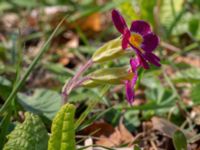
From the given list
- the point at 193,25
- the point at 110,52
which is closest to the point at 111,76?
the point at 110,52

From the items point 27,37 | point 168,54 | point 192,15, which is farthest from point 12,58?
point 192,15

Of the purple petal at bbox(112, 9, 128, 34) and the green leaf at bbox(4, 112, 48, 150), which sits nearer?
the green leaf at bbox(4, 112, 48, 150)

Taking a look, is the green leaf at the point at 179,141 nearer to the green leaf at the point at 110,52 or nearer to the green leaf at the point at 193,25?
the green leaf at the point at 110,52

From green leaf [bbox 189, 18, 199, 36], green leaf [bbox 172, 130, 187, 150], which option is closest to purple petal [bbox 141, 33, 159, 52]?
green leaf [bbox 172, 130, 187, 150]

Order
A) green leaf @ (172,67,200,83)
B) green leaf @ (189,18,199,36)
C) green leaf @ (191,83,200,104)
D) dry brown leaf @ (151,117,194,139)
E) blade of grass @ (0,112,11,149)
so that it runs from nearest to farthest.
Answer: blade of grass @ (0,112,11,149) → dry brown leaf @ (151,117,194,139) → green leaf @ (191,83,200,104) → green leaf @ (172,67,200,83) → green leaf @ (189,18,199,36)

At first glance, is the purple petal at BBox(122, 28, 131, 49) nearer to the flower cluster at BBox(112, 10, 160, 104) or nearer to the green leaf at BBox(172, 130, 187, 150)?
the flower cluster at BBox(112, 10, 160, 104)

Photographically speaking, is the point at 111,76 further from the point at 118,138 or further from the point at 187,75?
the point at 187,75

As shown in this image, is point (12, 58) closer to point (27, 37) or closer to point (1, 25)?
point (27, 37)
